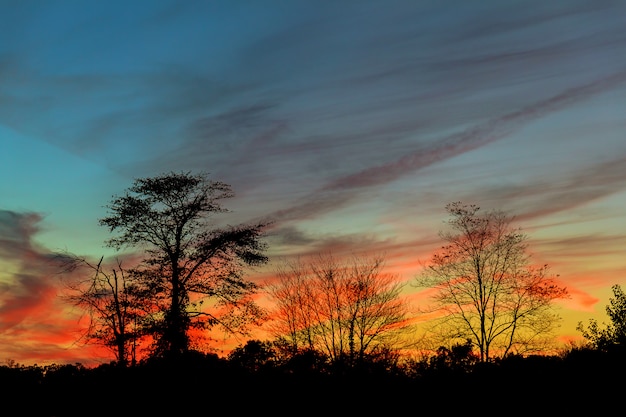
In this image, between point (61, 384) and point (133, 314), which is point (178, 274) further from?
point (61, 384)

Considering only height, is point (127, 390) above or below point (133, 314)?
below

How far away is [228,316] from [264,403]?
15.9 meters

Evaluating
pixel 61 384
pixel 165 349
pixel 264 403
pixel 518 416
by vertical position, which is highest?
pixel 165 349

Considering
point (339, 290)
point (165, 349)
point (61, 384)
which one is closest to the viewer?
point (61, 384)

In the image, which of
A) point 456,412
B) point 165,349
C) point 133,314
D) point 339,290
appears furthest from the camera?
point 339,290

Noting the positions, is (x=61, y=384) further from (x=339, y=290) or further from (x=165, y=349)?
(x=339, y=290)

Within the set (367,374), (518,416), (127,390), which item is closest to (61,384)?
(127,390)

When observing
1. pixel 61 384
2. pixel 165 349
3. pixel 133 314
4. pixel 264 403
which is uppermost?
pixel 133 314

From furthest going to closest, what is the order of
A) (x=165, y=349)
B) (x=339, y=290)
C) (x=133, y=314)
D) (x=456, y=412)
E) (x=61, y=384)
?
(x=339, y=290) < (x=133, y=314) < (x=165, y=349) < (x=61, y=384) < (x=456, y=412)

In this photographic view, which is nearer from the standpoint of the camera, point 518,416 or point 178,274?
point 518,416

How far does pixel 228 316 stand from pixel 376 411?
1699 centimetres

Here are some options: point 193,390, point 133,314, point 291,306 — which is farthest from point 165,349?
point 193,390

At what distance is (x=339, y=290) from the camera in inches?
1492

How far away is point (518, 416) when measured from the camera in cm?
1780
